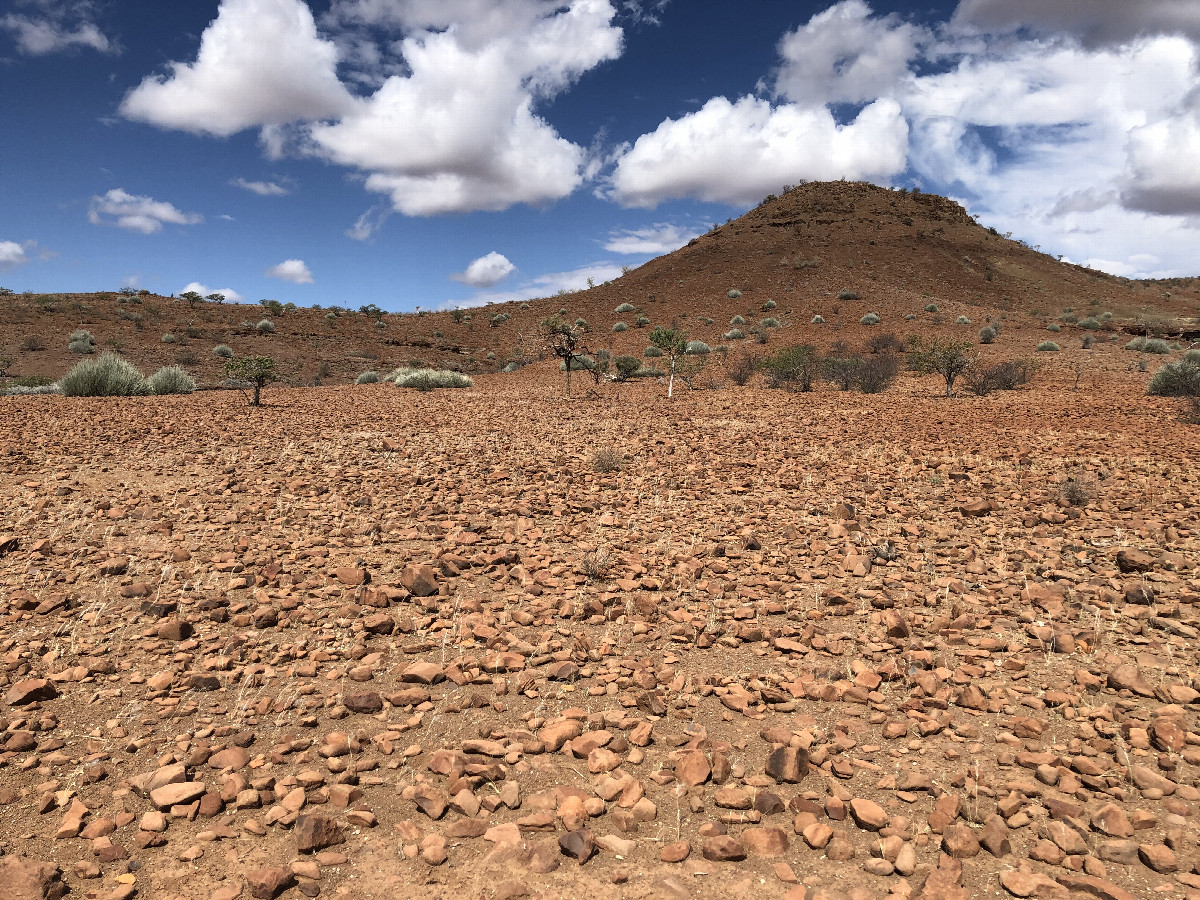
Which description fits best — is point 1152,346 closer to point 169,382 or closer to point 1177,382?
point 1177,382

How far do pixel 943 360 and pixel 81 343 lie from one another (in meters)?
33.9

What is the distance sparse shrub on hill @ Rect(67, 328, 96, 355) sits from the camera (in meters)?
26.9

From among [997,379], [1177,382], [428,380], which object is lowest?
[1177,382]

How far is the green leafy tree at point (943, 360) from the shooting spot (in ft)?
53.1

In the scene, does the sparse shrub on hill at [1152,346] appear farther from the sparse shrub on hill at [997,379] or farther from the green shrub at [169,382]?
the green shrub at [169,382]

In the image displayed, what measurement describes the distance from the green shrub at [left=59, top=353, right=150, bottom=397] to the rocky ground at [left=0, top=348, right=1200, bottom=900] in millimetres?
9756

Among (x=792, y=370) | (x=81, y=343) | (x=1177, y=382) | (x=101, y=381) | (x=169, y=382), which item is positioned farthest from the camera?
(x=81, y=343)

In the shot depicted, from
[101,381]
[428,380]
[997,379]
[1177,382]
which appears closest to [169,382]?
[101,381]

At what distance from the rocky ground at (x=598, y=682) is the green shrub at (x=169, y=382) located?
34.9 ft

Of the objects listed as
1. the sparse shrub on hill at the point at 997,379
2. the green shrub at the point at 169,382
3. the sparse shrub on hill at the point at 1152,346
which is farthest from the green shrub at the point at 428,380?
the sparse shrub on hill at the point at 1152,346

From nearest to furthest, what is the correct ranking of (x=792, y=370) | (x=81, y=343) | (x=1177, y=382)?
(x=1177, y=382) < (x=792, y=370) < (x=81, y=343)

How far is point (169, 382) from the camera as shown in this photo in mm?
17578

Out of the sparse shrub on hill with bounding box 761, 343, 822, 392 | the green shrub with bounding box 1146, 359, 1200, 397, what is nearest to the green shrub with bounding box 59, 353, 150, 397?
the sparse shrub on hill with bounding box 761, 343, 822, 392

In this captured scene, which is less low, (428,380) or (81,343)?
(81,343)
